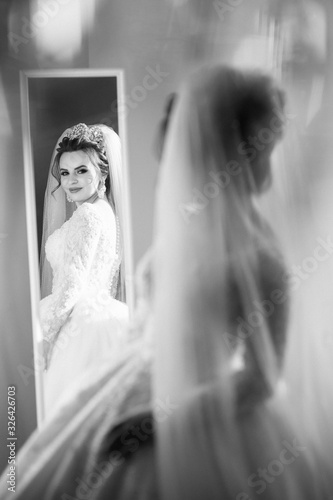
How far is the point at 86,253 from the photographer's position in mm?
1521

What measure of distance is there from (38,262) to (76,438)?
0.55 m

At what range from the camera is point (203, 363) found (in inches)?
57.4

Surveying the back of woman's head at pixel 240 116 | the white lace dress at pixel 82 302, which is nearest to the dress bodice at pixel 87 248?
the white lace dress at pixel 82 302

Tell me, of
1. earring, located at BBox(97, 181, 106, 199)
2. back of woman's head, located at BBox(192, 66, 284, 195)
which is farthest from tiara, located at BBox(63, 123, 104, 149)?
back of woman's head, located at BBox(192, 66, 284, 195)

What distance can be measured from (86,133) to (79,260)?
1.30 ft

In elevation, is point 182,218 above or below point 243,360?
above

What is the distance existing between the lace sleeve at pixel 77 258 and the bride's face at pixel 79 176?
51 mm

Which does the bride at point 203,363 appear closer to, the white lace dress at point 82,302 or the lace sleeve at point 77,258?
the white lace dress at point 82,302

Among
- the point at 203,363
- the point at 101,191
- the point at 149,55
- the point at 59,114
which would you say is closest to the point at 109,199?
the point at 101,191

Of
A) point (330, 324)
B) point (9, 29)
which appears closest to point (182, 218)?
point (330, 324)

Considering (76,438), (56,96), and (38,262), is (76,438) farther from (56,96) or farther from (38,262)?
(56,96)

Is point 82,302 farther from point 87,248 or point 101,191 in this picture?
point 101,191

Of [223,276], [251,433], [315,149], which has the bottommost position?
[251,433]

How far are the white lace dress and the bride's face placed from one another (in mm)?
39
